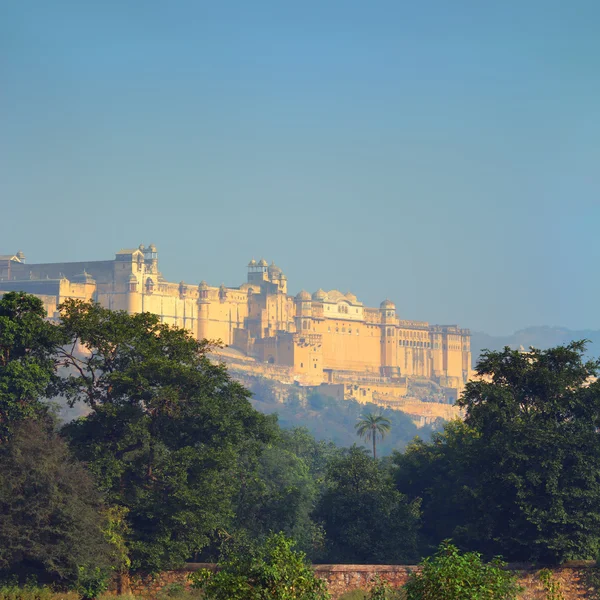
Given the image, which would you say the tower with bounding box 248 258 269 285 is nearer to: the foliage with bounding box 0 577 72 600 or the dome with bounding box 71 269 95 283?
the dome with bounding box 71 269 95 283

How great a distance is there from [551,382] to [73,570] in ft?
36.6

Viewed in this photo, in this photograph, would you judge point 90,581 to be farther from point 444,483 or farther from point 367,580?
point 444,483

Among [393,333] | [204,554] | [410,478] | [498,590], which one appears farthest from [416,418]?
[498,590]

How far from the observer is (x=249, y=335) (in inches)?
5768

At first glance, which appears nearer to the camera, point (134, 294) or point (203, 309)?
point (134, 294)

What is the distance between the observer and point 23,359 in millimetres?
29156

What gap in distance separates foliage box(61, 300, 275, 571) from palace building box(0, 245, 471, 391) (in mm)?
97572

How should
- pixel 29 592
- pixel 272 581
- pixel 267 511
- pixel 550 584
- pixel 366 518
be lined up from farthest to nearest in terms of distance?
pixel 366 518
pixel 267 511
pixel 550 584
pixel 29 592
pixel 272 581

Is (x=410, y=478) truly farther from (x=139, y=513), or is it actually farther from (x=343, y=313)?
(x=343, y=313)

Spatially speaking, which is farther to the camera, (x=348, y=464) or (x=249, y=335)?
(x=249, y=335)

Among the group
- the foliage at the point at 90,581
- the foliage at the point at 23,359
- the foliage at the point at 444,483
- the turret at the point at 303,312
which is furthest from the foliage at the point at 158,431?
the turret at the point at 303,312

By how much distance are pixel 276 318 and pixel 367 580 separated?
406 feet

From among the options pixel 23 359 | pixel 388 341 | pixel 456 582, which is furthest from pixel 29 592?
pixel 388 341

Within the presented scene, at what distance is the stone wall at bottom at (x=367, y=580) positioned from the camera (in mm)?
25062
